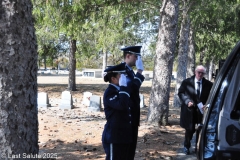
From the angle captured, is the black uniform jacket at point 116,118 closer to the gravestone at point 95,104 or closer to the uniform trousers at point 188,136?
the uniform trousers at point 188,136

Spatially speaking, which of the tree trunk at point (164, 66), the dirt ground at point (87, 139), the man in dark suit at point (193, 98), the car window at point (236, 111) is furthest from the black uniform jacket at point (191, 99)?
the car window at point (236, 111)

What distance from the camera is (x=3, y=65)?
3.26m

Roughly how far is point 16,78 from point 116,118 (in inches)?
57.5

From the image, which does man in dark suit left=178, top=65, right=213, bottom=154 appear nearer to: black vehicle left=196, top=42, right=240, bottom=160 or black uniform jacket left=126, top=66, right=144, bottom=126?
black uniform jacket left=126, top=66, right=144, bottom=126

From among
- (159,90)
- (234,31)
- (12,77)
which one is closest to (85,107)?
(159,90)

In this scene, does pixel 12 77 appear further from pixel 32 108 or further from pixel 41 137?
pixel 41 137

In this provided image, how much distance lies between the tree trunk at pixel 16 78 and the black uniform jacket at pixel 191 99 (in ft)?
11.4

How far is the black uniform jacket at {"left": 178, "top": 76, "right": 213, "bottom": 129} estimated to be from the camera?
6.22 metres

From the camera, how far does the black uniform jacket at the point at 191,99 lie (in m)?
6.22

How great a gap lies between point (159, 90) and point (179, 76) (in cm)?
560

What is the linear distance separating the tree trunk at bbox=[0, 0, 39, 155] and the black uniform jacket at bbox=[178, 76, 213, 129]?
347 centimetres

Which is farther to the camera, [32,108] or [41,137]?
[41,137]

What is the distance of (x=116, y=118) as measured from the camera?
14.0ft

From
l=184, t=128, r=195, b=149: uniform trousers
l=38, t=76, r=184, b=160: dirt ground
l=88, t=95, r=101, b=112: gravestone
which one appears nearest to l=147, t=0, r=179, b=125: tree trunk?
l=38, t=76, r=184, b=160: dirt ground
